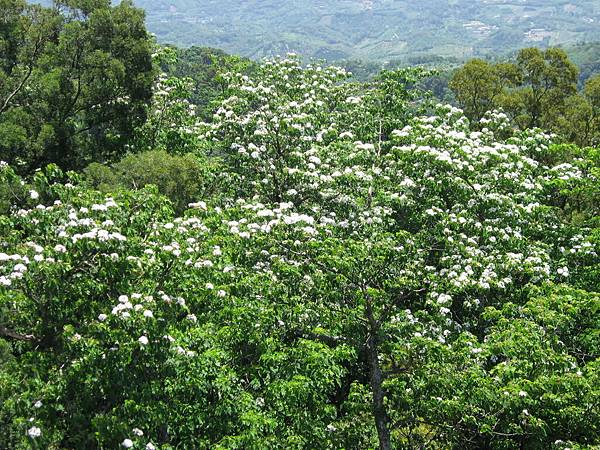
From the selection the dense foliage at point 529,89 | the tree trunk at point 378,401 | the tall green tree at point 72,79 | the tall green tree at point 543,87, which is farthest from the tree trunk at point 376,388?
the tall green tree at point 543,87

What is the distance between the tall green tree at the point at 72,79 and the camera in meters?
18.3

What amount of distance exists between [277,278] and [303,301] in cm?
70

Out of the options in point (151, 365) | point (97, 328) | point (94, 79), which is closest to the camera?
point (97, 328)

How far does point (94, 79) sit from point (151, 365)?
13512mm

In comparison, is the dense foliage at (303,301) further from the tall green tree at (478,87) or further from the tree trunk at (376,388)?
the tall green tree at (478,87)

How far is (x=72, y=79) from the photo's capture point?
1931cm

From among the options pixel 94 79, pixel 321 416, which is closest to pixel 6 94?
pixel 94 79

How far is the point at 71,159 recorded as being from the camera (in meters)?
19.6

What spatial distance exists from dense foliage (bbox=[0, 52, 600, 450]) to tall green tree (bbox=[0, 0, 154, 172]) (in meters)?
4.00

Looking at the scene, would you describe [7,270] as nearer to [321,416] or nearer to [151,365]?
[151,365]

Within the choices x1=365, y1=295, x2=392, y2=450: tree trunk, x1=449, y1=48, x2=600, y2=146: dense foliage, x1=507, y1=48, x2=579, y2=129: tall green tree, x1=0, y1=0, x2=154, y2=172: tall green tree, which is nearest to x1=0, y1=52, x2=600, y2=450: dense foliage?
x1=365, y1=295, x2=392, y2=450: tree trunk

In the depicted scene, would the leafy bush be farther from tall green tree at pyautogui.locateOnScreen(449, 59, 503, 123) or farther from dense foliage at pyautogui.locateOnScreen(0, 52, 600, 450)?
tall green tree at pyautogui.locateOnScreen(449, 59, 503, 123)

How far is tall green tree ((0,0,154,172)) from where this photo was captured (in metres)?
18.3

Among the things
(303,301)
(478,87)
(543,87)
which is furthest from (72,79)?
(543,87)
